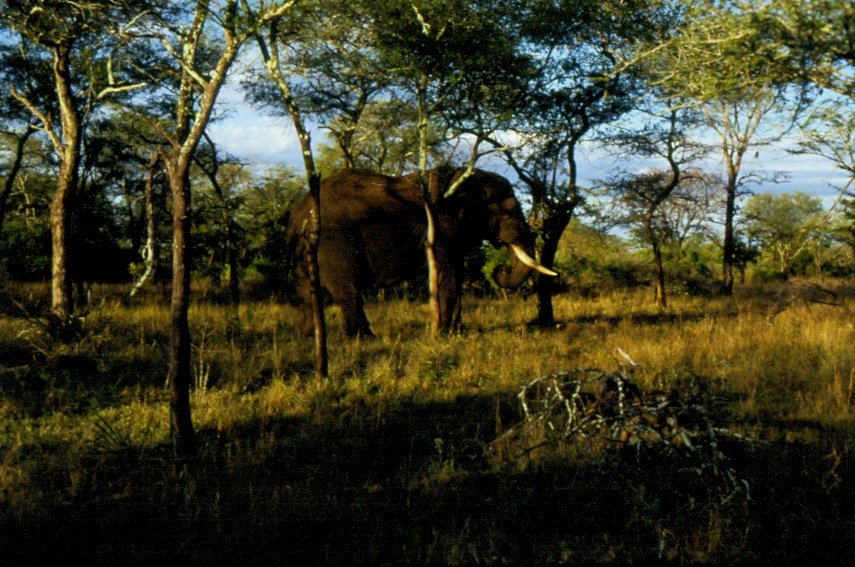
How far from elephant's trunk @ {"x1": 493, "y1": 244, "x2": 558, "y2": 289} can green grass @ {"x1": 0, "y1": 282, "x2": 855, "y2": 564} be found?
2966 mm

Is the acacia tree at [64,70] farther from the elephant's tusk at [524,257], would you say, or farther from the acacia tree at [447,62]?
the elephant's tusk at [524,257]

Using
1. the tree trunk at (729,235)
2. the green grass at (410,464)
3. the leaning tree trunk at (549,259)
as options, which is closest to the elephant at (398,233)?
the leaning tree trunk at (549,259)

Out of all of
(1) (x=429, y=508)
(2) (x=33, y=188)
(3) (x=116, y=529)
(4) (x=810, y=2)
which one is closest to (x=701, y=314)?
(4) (x=810, y=2)

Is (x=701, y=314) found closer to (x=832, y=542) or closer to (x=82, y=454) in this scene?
(x=832, y=542)

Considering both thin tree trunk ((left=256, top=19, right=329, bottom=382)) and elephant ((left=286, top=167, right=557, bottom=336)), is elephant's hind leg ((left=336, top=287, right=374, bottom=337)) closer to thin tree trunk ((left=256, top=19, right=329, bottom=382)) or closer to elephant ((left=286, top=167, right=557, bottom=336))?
elephant ((left=286, top=167, right=557, bottom=336))

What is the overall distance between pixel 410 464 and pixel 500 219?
7.17 meters

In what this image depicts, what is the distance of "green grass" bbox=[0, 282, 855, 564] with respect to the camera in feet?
14.3

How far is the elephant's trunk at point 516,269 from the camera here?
12.0 meters

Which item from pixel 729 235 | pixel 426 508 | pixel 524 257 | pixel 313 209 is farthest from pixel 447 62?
pixel 729 235

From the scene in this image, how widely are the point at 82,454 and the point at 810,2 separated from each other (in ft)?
19.6

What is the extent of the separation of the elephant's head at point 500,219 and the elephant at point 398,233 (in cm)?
2

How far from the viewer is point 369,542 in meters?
4.30

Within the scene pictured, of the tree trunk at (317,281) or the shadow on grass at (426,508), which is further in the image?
the tree trunk at (317,281)

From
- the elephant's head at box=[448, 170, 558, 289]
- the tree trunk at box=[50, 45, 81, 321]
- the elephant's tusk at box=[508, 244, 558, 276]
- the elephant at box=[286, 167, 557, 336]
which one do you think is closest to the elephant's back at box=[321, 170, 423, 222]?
the elephant at box=[286, 167, 557, 336]
